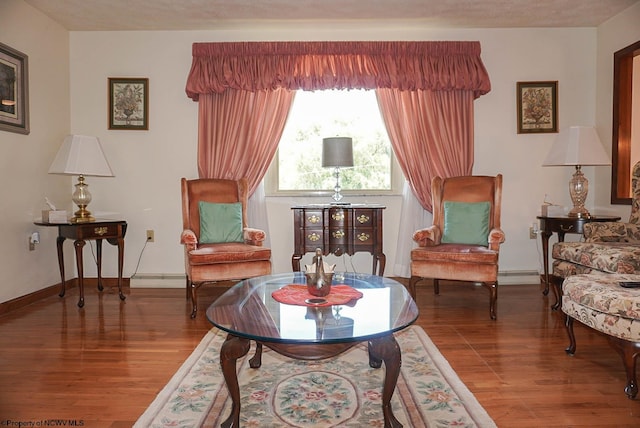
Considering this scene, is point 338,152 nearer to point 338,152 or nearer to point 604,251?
point 338,152

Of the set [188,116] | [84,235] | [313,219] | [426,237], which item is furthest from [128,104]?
[426,237]

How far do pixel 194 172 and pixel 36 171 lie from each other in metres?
1.35

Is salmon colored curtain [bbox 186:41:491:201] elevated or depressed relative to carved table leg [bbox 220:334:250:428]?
elevated

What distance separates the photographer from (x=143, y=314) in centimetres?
341

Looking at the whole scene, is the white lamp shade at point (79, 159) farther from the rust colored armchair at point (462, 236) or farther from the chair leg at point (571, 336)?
the chair leg at point (571, 336)

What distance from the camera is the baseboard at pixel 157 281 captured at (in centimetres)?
436

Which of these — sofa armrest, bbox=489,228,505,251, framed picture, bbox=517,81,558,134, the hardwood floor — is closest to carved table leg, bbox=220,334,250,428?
the hardwood floor

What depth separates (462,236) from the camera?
12.2ft

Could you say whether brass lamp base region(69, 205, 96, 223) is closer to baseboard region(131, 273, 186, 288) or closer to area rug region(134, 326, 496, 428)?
baseboard region(131, 273, 186, 288)

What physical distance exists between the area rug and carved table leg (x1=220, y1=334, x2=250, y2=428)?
7 centimetres

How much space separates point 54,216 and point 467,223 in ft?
11.4

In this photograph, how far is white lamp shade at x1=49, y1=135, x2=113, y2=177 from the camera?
3.71m

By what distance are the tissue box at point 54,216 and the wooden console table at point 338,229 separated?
1982 millimetres

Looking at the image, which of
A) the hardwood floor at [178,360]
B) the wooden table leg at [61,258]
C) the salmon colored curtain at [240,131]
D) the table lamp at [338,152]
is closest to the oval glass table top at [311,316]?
the hardwood floor at [178,360]
